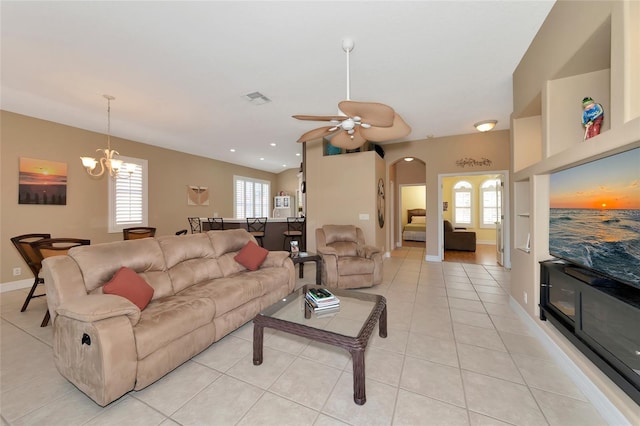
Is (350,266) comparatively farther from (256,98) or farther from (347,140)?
(256,98)

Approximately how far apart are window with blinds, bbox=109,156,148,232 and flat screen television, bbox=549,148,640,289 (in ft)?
21.9

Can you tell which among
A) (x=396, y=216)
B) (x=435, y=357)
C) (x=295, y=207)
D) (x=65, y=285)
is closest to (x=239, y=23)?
(x=65, y=285)

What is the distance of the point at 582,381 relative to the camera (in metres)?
1.65

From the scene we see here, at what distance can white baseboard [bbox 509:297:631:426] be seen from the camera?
1377 mm

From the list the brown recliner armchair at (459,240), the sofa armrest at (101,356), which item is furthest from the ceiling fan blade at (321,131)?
the brown recliner armchair at (459,240)

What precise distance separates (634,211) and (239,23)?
3.14 meters

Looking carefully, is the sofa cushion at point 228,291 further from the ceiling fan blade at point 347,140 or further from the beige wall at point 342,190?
the beige wall at point 342,190

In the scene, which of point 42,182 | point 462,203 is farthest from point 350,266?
point 462,203

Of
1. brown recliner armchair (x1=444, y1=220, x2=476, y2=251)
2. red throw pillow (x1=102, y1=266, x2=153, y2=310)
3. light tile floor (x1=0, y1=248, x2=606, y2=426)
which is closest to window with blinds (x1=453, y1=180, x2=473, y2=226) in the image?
brown recliner armchair (x1=444, y1=220, x2=476, y2=251)

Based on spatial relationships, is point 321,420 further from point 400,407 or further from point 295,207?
point 295,207

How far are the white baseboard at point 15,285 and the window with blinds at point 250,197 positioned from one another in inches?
181

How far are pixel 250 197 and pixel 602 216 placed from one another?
332 inches

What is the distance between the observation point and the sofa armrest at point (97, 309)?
4.86 feet

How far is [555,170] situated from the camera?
2.12 metres
